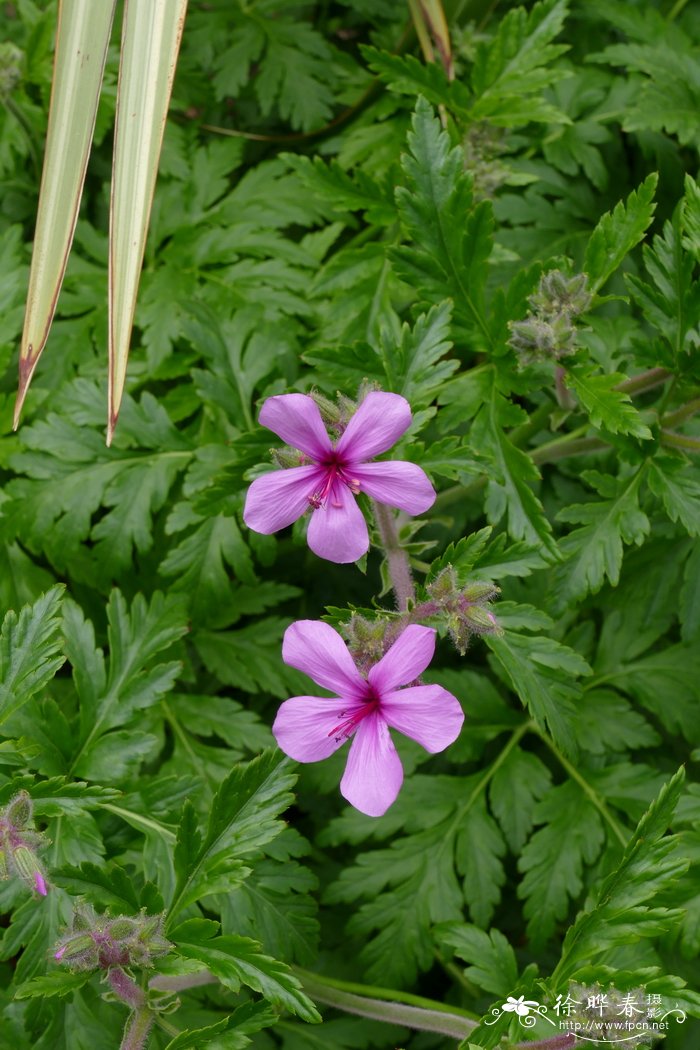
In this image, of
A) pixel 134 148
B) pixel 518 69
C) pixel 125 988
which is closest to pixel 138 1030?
pixel 125 988

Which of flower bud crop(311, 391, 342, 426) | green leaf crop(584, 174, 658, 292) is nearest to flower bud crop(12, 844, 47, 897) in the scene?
flower bud crop(311, 391, 342, 426)

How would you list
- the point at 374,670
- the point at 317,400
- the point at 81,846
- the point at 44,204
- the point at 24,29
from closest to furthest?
the point at 374,670
the point at 317,400
the point at 81,846
the point at 44,204
the point at 24,29

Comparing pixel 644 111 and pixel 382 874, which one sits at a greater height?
pixel 644 111

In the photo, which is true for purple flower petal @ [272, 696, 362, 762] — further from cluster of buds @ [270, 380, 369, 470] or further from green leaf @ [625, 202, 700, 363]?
green leaf @ [625, 202, 700, 363]

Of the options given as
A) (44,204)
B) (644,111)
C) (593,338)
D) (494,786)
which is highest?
(644,111)

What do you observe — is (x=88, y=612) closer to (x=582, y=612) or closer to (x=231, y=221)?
(x=231, y=221)

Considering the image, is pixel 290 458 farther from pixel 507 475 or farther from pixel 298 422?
pixel 507 475

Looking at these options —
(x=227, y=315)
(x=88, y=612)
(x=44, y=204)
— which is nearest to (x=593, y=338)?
(x=227, y=315)
